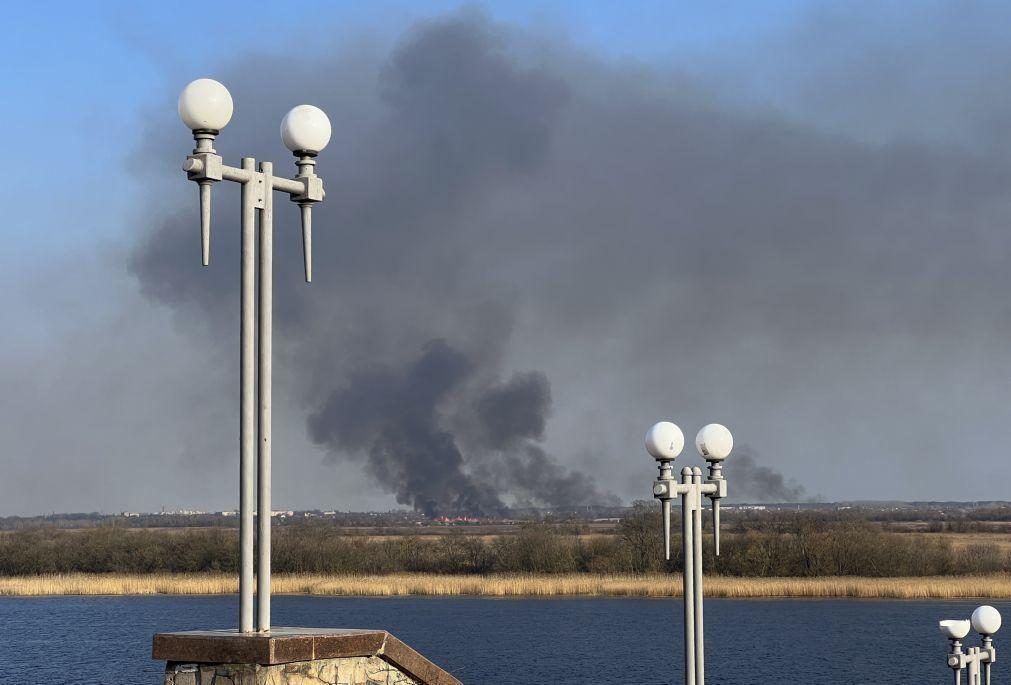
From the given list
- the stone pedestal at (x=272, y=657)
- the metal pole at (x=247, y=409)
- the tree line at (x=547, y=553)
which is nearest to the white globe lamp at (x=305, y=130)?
the metal pole at (x=247, y=409)

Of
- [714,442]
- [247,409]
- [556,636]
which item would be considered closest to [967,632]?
[714,442]

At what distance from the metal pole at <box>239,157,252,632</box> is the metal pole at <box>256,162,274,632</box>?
0.05m

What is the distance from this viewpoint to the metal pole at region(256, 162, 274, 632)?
6.55 m

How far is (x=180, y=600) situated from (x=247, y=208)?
57713 mm

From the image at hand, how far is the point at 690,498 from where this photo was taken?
29.3 feet

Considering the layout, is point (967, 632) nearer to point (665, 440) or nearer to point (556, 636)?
point (665, 440)

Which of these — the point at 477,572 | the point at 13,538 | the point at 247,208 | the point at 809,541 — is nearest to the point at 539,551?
the point at 477,572

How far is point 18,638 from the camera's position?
4297 centimetres

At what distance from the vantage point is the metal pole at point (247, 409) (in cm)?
658

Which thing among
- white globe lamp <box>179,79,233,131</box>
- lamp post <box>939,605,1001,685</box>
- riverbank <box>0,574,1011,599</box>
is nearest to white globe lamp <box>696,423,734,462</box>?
lamp post <box>939,605,1001,685</box>

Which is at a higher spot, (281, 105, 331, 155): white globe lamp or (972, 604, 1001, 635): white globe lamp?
(281, 105, 331, 155): white globe lamp

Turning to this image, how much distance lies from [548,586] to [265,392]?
47.5 metres

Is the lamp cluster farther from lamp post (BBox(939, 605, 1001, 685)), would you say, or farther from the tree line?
the tree line

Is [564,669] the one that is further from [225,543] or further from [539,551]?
[225,543]
